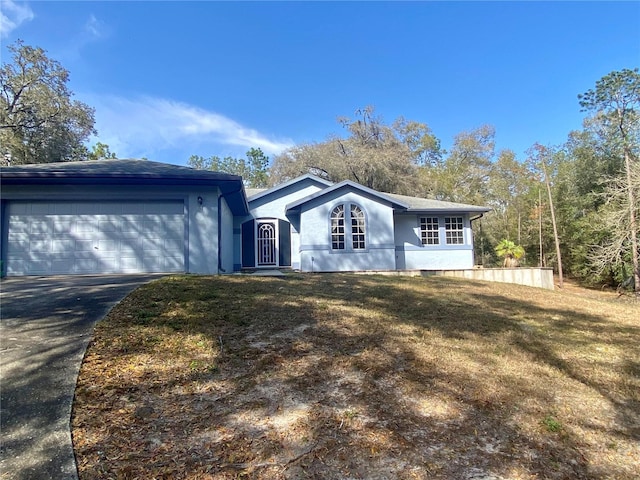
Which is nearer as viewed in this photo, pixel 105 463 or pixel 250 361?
pixel 105 463

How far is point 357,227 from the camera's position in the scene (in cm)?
1371

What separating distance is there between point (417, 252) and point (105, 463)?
13971mm

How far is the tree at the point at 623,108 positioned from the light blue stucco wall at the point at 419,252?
7.87 meters

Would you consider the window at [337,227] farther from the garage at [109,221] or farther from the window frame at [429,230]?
the garage at [109,221]

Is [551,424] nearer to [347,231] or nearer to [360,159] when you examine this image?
[347,231]

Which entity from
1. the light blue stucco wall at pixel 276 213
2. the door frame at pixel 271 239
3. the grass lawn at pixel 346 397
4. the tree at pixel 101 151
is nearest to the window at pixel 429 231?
the light blue stucco wall at pixel 276 213

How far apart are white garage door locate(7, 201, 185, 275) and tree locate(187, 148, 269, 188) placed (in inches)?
1362

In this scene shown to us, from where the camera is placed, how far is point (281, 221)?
52.2 feet

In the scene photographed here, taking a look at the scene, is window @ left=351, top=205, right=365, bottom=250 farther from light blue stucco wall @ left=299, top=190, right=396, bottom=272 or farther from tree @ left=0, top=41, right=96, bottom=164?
tree @ left=0, top=41, right=96, bottom=164

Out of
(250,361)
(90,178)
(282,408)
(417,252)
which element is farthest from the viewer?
(417,252)

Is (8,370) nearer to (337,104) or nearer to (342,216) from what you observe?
(342,216)

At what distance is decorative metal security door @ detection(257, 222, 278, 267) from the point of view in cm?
1573

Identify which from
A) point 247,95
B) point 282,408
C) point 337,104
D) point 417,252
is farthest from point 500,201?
point 282,408

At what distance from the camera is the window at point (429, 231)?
601 inches
